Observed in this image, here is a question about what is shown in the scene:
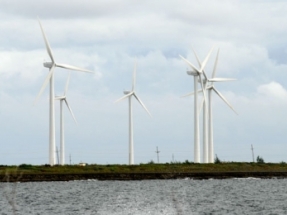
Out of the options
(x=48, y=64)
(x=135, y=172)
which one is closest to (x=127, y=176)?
(x=135, y=172)

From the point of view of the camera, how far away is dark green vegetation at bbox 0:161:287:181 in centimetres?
9300

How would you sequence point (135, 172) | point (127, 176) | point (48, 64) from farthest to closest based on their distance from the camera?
point (48, 64) < point (135, 172) < point (127, 176)

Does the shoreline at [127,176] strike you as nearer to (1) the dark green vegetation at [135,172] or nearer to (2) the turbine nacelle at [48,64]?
(1) the dark green vegetation at [135,172]

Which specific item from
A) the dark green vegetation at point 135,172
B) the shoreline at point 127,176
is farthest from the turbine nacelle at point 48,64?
the shoreline at point 127,176

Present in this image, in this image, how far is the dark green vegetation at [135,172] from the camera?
3661 inches

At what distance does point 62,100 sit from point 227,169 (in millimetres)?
29522

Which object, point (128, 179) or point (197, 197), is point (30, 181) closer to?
point (128, 179)

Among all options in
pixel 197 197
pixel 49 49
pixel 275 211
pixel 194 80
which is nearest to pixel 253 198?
pixel 197 197

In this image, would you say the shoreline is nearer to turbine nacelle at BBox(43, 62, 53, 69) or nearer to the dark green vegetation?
the dark green vegetation

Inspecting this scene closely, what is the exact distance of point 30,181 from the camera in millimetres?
93062

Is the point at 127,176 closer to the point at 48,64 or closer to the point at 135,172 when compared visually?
the point at 135,172

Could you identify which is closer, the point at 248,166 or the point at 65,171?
the point at 65,171

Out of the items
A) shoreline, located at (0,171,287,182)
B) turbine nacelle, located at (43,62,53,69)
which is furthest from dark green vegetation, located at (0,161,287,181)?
turbine nacelle, located at (43,62,53,69)

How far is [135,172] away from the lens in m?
97.4
